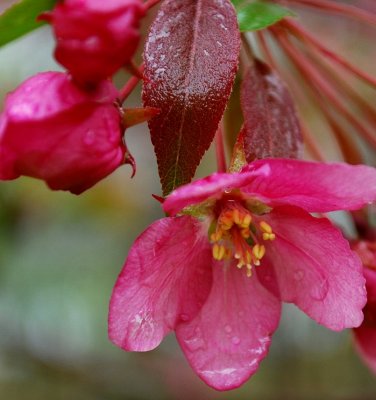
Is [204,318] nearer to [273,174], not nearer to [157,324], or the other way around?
[157,324]

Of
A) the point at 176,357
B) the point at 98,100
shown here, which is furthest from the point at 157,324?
the point at 176,357

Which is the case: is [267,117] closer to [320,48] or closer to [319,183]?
[319,183]

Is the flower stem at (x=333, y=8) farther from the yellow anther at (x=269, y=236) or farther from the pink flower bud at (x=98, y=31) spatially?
the pink flower bud at (x=98, y=31)

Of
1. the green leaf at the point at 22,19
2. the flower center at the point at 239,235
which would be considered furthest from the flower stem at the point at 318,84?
the green leaf at the point at 22,19

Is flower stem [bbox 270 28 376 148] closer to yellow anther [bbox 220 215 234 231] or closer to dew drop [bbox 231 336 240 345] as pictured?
yellow anther [bbox 220 215 234 231]

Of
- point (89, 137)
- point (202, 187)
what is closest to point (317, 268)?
point (202, 187)
